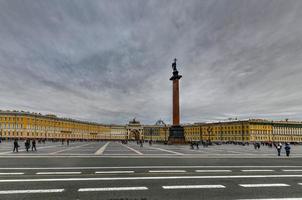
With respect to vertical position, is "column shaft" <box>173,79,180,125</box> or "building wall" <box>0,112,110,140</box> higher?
"column shaft" <box>173,79,180,125</box>

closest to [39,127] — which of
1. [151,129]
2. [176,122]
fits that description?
[151,129]

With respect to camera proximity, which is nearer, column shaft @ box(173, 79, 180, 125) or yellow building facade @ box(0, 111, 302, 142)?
column shaft @ box(173, 79, 180, 125)

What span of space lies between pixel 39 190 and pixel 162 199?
457 centimetres

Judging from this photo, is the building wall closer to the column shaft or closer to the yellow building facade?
the yellow building facade

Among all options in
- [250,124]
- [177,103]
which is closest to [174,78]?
[177,103]

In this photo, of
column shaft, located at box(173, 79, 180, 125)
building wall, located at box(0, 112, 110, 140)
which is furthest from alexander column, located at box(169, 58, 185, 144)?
building wall, located at box(0, 112, 110, 140)

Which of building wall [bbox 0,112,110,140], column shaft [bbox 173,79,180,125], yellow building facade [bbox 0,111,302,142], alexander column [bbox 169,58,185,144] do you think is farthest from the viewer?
yellow building facade [bbox 0,111,302,142]

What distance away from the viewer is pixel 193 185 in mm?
10031

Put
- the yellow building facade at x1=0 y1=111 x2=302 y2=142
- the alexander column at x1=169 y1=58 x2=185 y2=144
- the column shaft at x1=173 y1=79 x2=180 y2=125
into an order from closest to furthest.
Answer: the alexander column at x1=169 y1=58 x2=185 y2=144 → the column shaft at x1=173 y1=79 x2=180 y2=125 → the yellow building facade at x1=0 y1=111 x2=302 y2=142

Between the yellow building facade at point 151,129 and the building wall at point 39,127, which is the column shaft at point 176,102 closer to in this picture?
the yellow building facade at point 151,129

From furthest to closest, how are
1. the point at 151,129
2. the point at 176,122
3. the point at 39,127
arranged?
the point at 39,127
the point at 151,129
the point at 176,122

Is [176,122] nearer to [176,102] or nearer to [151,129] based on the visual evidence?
[176,102]

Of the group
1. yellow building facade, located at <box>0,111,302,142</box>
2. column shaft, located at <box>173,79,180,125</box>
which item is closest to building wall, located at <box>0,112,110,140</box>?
yellow building facade, located at <box>0,111,302,142</box>

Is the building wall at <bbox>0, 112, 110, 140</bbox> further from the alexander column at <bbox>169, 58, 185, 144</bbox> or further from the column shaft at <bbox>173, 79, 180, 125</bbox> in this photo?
the column shaft at <bbox>173, 79, 180, 125</bbox>
